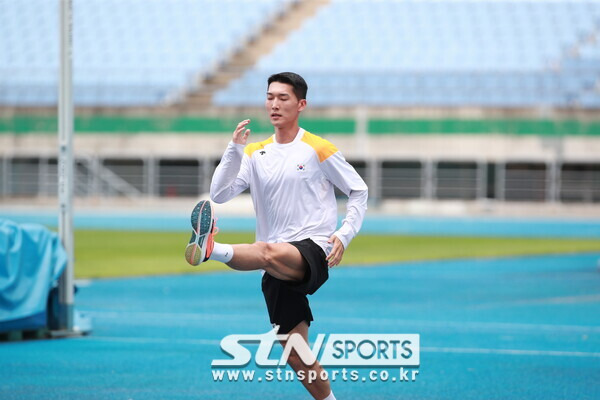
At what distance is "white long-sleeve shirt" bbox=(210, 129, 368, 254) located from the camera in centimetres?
555

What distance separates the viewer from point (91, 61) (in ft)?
152

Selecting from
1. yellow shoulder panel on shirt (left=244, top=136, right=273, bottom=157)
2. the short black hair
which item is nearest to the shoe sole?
yellow shoulder panel on shirt (left=244, top=136, right=273, bottom=157)

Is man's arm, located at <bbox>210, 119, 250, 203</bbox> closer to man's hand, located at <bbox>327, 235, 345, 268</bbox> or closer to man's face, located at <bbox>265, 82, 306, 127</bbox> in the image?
man's face, located at <bbox>265, 82, 306, 127</bbox>

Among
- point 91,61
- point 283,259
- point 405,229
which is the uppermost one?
point 91,61

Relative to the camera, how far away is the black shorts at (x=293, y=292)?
544 centimetres

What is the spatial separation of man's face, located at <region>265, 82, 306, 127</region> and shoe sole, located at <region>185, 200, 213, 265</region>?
67cm

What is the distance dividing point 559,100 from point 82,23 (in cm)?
2178

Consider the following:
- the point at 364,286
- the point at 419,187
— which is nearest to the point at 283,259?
the point at 364,286

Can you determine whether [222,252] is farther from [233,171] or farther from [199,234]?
[233,171]

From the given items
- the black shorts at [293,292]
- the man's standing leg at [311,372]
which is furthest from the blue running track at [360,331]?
the black shorts at [293,292]

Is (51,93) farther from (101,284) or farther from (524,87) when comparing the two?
(101,284)

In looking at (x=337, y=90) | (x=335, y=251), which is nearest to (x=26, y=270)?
(x=335, y=251)

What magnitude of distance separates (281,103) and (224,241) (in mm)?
19137

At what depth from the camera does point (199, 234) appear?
5133 millimetres
